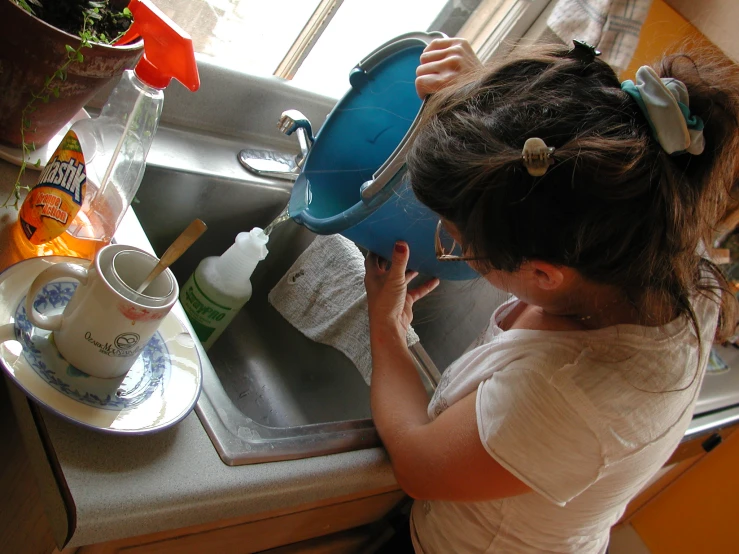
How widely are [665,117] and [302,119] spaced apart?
0.60 m

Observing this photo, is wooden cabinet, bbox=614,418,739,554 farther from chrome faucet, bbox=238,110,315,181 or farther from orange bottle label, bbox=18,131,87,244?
orange bottle label, bbox=18,131,87,244

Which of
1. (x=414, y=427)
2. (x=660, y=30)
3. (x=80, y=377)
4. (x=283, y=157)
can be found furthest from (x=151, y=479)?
(x=660, y=30)

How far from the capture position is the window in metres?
1.23

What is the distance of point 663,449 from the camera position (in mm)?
733

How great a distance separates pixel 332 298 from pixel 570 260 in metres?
0.57

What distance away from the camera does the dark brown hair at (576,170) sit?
56 cm

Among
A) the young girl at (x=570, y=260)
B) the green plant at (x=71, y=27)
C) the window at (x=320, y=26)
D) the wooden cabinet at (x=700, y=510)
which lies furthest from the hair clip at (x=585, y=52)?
the wooden cabinet at (x=700, y=510)

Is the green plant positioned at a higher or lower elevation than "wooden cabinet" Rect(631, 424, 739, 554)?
higher

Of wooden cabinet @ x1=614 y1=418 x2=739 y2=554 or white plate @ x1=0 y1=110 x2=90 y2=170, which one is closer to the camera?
white plate @ x1=0 y1=110 x2=90 y2=170

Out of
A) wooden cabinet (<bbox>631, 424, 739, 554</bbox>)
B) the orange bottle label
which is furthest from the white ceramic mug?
wooden cabinet (<bbox>631, 424, 739, 554</bbox>)

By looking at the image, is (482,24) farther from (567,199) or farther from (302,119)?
(567,199)

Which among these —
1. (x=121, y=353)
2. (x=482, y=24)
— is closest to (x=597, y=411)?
(x=121, y=353)

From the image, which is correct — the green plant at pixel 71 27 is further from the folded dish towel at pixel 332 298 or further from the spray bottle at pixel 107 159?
the folded dish towel at pixel 332 298

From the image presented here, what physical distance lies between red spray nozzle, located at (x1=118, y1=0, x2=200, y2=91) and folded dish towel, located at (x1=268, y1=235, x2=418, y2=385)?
1.57ft
